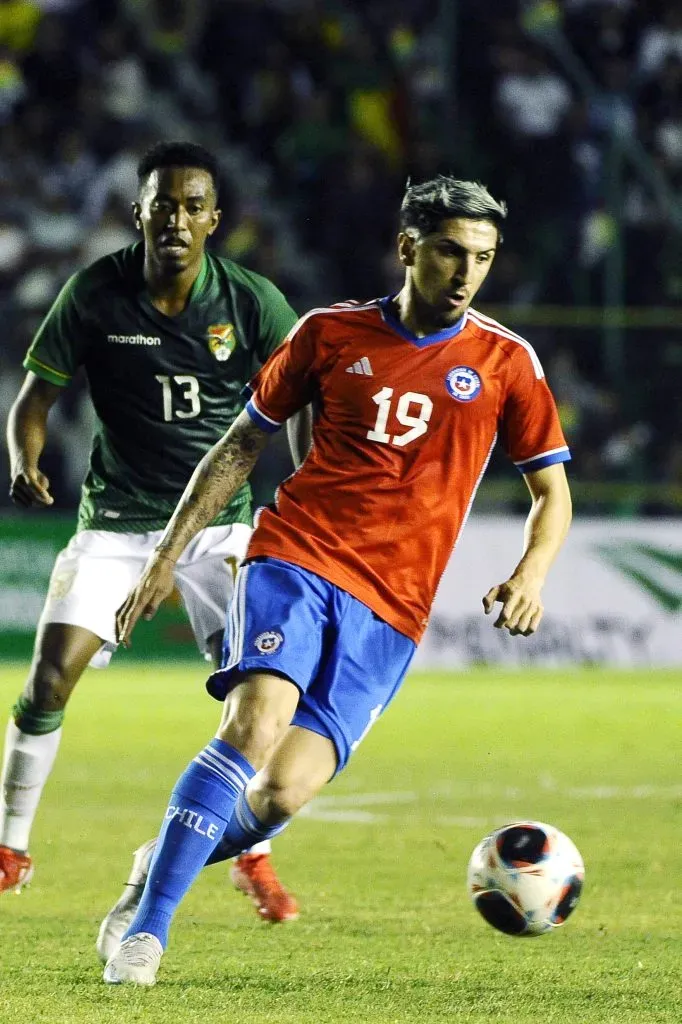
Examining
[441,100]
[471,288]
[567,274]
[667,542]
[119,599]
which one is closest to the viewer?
[471,288]

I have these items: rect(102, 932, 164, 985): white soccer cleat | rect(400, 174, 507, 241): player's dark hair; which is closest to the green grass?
rect(102, 932, 164, 985): white soccer cleat

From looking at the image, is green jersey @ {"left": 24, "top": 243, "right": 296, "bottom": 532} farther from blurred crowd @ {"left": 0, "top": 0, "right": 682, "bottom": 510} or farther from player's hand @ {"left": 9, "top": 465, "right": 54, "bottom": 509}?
blurred crowd @ {"left": 0, "top": 0, "right": 682, "bottom": 510}

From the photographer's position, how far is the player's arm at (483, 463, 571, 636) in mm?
4930

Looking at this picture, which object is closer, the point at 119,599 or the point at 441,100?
the point at 119,599

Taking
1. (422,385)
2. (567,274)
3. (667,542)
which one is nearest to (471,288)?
(422,385)

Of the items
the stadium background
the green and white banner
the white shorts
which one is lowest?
the green and white banner

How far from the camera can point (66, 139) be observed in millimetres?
17656

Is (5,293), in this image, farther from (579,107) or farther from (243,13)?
(579,107)

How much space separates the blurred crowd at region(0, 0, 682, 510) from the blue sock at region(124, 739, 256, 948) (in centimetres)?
1104

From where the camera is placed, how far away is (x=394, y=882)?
6.84 metres

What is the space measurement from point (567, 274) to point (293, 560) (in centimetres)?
1212

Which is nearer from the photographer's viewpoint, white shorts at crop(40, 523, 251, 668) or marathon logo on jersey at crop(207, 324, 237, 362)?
white shorts at crop(40, 523, 251, 668)

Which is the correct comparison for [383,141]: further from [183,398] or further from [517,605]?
[517,605]

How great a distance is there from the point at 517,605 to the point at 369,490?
0.57m
